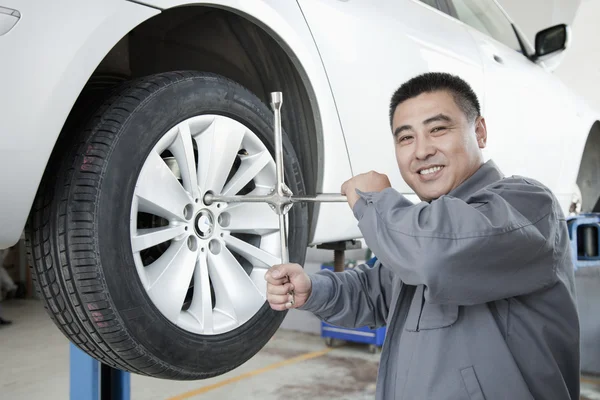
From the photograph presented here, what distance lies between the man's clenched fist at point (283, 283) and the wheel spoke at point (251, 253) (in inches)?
5.6

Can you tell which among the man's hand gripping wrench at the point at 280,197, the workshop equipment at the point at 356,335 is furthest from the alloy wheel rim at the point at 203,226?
the workshop equipment at the point at 356,335

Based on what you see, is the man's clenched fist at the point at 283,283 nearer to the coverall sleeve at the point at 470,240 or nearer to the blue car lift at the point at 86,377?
the coverall sleeve at the point at 470,240

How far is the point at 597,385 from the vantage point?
3.93 meters

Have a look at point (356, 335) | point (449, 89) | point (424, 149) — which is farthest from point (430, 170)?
point (356, 335)

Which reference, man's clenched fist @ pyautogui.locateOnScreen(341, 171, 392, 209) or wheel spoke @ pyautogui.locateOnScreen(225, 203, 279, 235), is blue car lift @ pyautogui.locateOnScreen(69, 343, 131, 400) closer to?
wheel spoke @ pyautogui.locateOnScreen(225, 203, 279, 235)

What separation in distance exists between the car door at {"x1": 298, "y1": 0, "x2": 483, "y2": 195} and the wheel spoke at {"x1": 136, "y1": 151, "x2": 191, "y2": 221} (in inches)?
21.2

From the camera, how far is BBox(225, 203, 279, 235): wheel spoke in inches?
50.1

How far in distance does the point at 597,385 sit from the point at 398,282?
3489 millimetres

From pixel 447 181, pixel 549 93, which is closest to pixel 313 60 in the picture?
pixel 447 181

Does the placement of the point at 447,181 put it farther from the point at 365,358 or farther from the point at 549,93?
the point at 365,358

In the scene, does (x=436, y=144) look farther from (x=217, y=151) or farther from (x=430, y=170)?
(x=217, y=151)

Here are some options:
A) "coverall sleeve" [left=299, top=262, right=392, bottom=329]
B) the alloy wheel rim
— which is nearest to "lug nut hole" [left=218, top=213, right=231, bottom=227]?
the alloy wheel rim

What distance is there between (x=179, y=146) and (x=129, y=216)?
0.19 meters

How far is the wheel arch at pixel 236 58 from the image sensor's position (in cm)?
135
